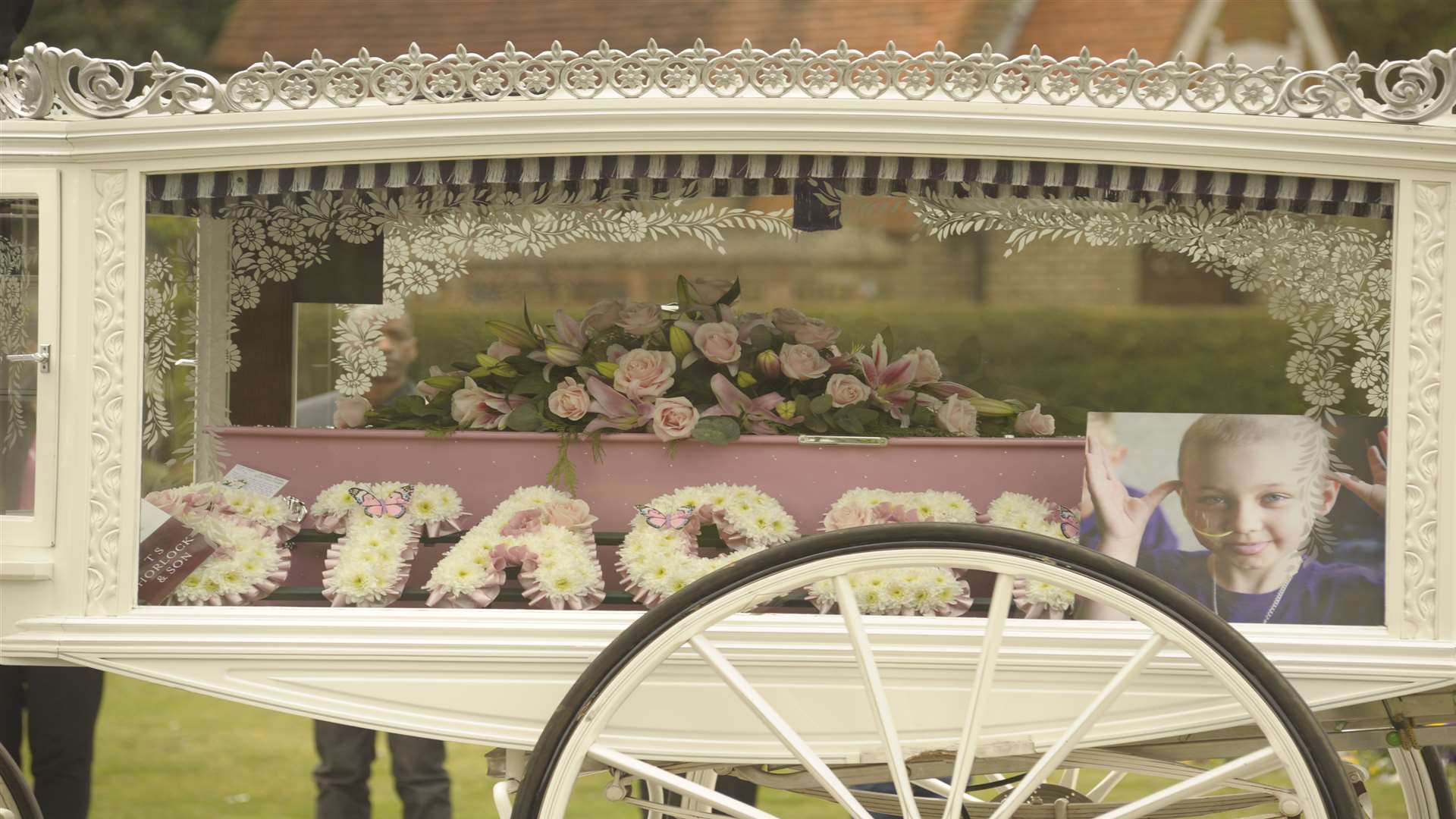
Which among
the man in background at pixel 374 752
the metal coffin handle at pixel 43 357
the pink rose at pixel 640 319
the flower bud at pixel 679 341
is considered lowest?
the man in background at pixel 374 752

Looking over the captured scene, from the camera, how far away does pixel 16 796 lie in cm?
165

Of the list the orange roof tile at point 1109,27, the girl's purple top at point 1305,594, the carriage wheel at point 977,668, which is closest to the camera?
the carriage wheel at point 977,668

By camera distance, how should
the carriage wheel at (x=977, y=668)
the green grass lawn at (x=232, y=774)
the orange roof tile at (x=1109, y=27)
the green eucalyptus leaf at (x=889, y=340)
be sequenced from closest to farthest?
the carriage wheel at (x=977, y=668) → the green eucalyptus leaf at (x=889, y=340) → the green grass lawn at (x=232, y=774) → the orange roof tile at (x=1109, y=27)

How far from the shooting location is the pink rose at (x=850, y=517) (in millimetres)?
1836

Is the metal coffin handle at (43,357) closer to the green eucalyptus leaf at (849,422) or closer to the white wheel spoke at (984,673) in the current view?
the green eucalyptus leaf at (849,422)

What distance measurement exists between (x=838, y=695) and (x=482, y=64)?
95cm

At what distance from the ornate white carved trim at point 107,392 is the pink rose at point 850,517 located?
99cm

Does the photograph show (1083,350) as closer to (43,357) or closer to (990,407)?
(990,407)

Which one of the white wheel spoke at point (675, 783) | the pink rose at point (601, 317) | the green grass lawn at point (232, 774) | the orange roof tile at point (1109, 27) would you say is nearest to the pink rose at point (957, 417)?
the pink rose at point (601, 317)

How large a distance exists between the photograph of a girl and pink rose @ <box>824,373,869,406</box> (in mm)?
371

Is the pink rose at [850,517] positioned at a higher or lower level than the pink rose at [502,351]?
lower

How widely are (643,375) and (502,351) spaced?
0.30 metres

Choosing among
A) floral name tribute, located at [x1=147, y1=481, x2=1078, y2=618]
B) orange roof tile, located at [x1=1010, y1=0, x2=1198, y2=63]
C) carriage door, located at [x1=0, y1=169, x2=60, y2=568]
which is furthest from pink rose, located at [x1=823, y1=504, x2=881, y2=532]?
orange roof tile, located at [x1=1010, y1=0, x2=1198, y2=63]

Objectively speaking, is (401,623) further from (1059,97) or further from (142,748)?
(142,748)
